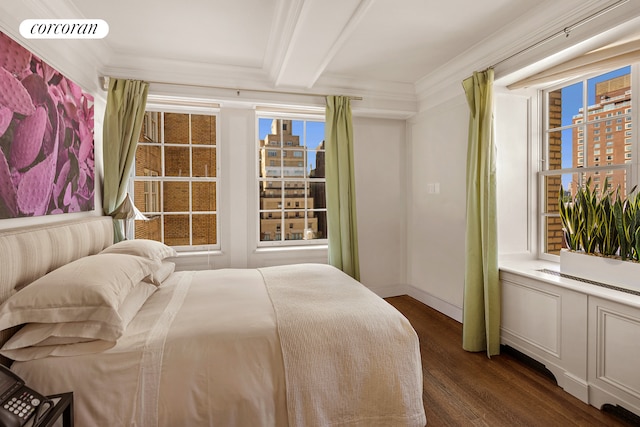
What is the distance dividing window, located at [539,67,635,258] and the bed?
205 cm

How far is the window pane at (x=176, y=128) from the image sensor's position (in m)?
3.52

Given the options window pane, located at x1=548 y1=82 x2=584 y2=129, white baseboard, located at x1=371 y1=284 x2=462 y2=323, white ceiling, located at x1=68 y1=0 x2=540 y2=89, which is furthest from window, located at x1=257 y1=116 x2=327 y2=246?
window pane, located at x1=548 y1=82 x2=584 y2=129

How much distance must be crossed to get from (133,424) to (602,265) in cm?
283

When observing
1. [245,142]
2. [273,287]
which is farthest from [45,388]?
[245,142]

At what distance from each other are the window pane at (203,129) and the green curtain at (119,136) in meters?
0.65

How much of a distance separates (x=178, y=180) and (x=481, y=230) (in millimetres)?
3056

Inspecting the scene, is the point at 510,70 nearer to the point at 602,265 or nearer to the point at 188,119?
the point at 602,265

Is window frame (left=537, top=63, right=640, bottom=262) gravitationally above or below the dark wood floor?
above

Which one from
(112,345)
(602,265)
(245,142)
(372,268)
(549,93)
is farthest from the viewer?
(372,268)

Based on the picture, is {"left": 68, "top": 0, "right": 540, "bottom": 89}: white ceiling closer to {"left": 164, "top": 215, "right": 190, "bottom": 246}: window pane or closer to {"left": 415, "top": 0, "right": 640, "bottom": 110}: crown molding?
{"left": 415, "top": 0, "right": 640, "bottom": 110}: crown molding

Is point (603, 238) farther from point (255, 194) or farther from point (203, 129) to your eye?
point (203, 129)

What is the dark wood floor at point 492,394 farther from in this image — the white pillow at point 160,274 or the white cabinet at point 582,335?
the white pillow at point 160,274

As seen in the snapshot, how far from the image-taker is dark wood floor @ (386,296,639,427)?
1884mm

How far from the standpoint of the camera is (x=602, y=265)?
2.14 metres
